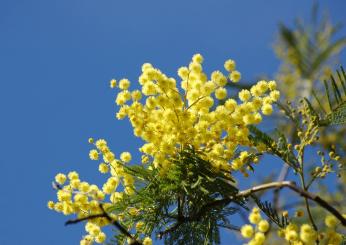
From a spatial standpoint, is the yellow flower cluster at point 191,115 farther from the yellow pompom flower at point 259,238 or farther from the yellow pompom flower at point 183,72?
the yellow pompom flower at point 259,238

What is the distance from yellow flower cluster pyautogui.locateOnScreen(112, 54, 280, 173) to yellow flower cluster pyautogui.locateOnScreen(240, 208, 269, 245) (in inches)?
14.9

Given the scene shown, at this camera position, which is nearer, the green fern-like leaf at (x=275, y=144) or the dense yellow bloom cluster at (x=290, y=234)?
the dense yellow bloom cluster at (x=290, y=234)

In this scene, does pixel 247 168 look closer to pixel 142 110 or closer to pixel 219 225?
pixel 219 225

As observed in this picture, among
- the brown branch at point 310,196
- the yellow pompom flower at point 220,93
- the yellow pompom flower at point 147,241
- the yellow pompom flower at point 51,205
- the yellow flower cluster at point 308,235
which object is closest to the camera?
the brown branch at point 310,196

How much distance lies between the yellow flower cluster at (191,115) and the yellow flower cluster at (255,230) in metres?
0.38

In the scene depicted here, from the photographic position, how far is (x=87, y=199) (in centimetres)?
217

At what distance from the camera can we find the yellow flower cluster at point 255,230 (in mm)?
1785

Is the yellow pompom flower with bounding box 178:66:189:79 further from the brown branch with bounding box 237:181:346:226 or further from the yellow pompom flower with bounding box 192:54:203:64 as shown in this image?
the brown branch with bounding box 237:181:346:226

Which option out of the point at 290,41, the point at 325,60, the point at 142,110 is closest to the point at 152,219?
the point at 142,110

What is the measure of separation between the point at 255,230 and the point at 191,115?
2.15ft

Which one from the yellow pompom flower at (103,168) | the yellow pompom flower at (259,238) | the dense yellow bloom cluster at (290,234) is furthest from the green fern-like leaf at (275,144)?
the yellow pompom flower at (103,168)

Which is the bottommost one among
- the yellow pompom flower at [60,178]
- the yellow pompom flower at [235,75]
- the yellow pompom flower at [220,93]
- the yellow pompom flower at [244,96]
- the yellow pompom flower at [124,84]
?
the yellow pompom flower at [60,178]

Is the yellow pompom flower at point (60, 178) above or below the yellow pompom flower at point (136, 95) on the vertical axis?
below

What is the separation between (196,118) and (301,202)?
384 centimetres
